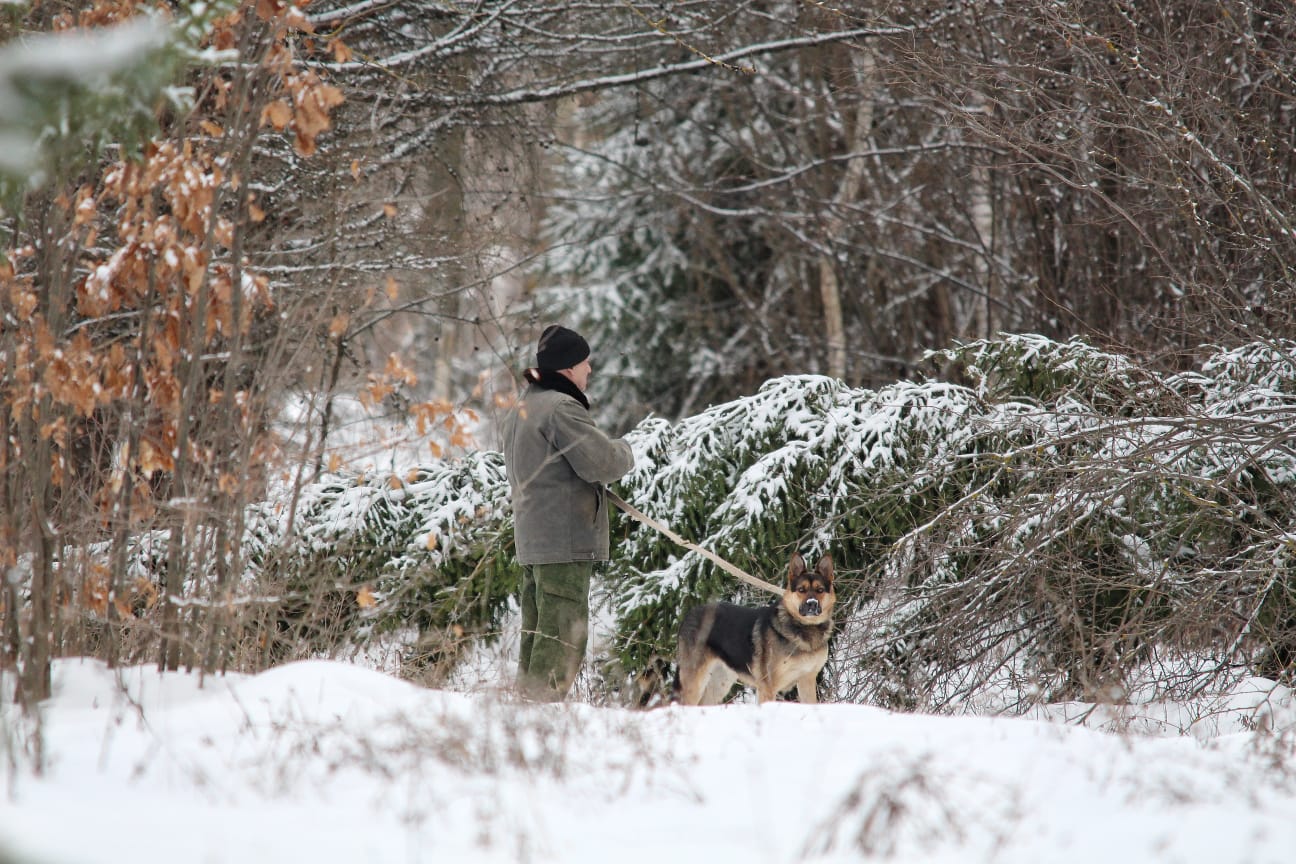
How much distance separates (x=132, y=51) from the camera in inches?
138

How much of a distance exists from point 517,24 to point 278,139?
86.4 inches

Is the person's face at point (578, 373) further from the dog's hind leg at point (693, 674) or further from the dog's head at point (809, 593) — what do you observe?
the dog's hind leg at point (693, 674)

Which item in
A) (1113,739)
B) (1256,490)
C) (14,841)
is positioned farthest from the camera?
(1256,490)

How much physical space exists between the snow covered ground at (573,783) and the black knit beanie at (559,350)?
2086mm

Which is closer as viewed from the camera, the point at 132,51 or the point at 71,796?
the point at 71,796

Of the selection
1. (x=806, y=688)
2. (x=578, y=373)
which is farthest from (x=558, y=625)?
(x=806, y=688)

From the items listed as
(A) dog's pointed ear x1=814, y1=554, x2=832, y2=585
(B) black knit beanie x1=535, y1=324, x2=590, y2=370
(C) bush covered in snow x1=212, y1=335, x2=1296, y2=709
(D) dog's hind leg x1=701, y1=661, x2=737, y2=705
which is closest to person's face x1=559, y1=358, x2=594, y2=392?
(B) black knit beanie x1=535, y1=324, x2=590, y2=370

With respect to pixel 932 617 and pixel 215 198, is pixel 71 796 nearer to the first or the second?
pixel 215 198

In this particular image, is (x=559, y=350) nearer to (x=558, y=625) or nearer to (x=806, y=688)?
(x=558, y=625)

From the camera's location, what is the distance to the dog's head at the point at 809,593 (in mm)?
6199

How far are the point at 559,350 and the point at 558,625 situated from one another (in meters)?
1.48

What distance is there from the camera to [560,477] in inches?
233

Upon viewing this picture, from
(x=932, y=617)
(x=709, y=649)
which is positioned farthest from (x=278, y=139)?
(x=932, y=617)

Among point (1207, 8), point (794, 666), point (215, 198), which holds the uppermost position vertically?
point (1207, 8)
